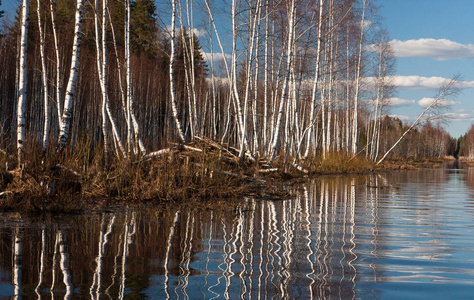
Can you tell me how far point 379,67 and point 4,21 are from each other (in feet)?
77.2

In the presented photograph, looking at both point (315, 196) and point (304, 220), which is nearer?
point (304, 220)

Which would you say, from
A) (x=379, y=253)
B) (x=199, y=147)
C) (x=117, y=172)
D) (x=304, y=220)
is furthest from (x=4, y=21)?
(x=379, y=253)

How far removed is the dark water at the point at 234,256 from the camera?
315 cm

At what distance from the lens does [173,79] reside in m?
13.1

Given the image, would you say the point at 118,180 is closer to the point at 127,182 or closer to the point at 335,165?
the point at 127,182

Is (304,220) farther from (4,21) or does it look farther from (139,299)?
(4,21)

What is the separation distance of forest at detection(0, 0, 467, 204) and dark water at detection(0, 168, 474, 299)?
2406mm

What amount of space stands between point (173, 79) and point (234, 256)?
31.2 feet

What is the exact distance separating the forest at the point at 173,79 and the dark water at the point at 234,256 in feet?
7.89

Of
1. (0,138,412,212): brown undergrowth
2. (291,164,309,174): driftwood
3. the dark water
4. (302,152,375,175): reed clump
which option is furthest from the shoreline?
(302,152,375,175): reed clump

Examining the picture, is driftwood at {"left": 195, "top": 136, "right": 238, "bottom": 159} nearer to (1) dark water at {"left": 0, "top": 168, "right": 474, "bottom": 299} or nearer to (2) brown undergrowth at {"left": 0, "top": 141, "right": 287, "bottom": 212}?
(2) brown undergrowth at {"left": 0, "top": 141, "right": 287, "bottom": 212}

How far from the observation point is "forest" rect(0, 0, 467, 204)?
11.1 m

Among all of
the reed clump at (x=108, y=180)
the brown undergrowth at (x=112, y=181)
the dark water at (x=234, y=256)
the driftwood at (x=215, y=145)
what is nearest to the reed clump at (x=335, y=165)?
the driftwood at (x=215, y=145)

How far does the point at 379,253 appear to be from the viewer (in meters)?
4.55
